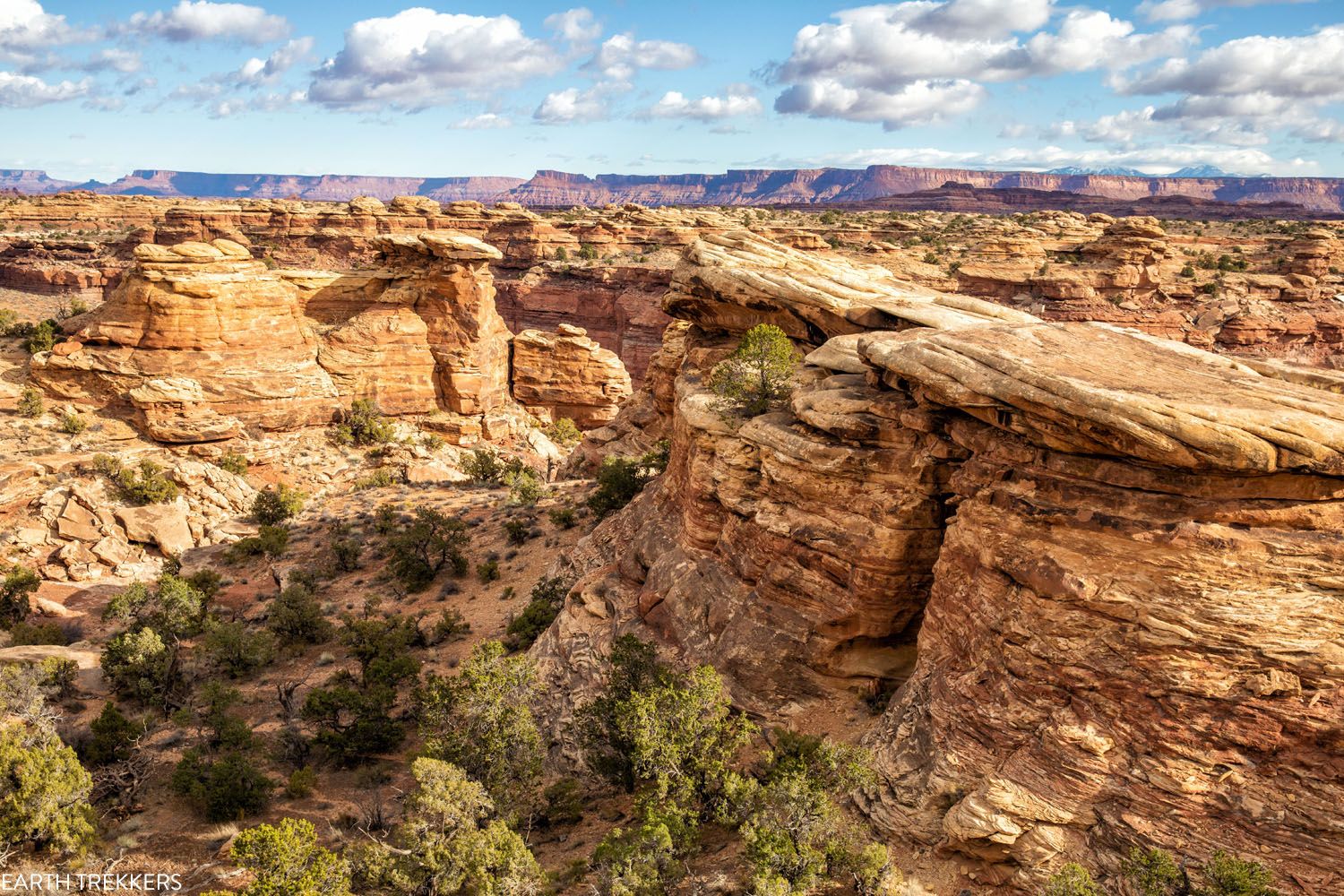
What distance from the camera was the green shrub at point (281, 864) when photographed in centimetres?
1338

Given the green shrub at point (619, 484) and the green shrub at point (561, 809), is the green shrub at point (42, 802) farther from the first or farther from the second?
the green shrub at point (619, 484)

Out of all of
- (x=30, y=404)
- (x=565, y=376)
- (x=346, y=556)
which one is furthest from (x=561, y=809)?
(x=565, y=376)

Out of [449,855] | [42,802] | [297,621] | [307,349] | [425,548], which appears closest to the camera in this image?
[449,855]

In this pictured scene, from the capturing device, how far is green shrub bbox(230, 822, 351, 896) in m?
13.4

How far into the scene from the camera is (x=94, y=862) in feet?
53.2

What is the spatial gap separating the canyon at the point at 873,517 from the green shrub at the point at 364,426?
0.41 metres

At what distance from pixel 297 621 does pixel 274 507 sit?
11.7 meters

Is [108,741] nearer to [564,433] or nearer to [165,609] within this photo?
[165,609]

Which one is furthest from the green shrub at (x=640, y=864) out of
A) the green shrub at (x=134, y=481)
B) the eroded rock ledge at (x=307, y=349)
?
the eroded rock ledge at (x=307, y=349)

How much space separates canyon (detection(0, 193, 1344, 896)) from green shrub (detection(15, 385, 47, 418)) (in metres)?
0.34

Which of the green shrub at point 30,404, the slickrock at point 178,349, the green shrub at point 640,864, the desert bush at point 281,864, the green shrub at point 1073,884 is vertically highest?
the slickrock at point 178,349

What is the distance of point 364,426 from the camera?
150ft

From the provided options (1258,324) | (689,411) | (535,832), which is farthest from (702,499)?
(1258,324)

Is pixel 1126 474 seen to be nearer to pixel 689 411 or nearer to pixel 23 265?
pixel 689 411
